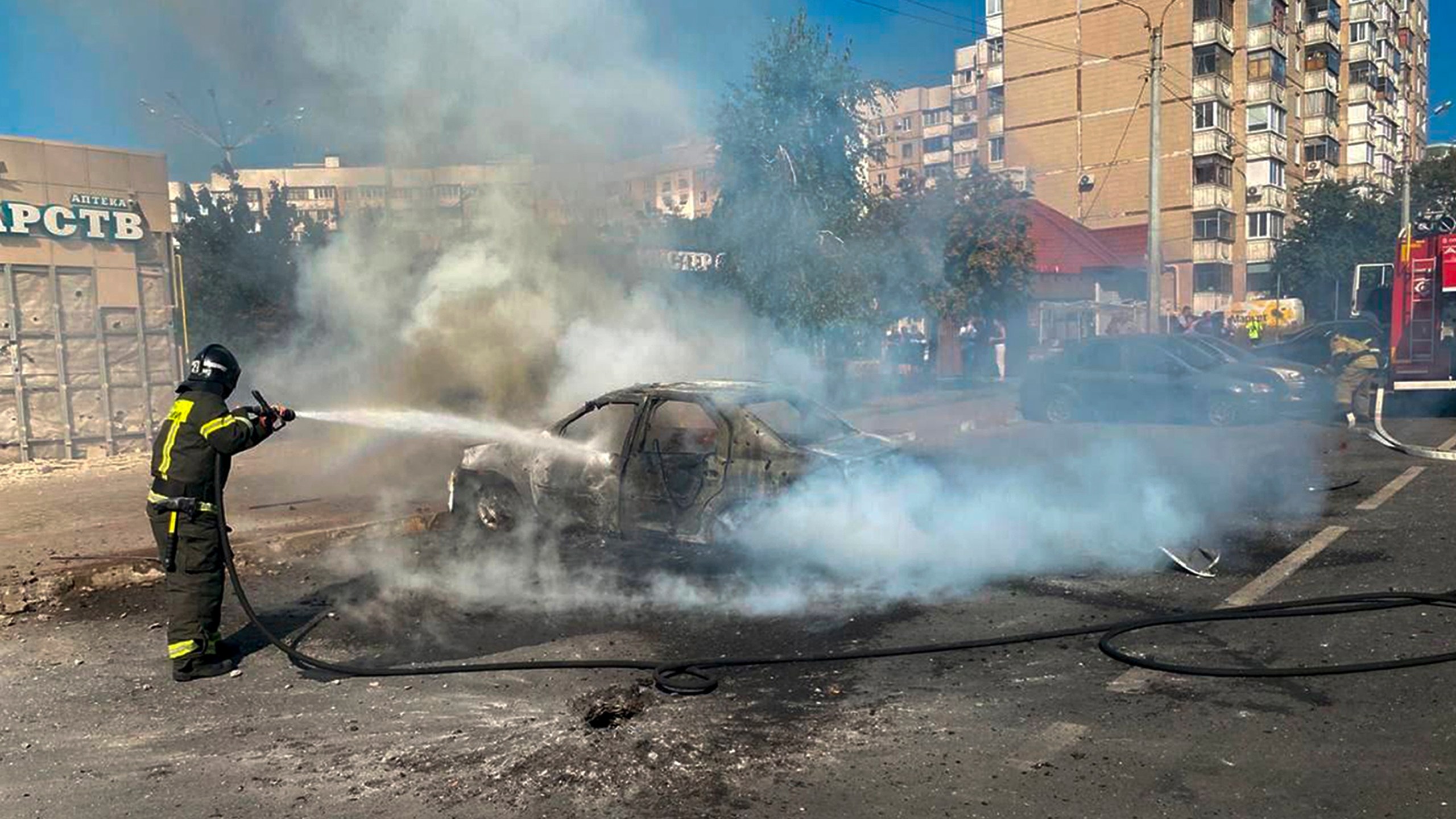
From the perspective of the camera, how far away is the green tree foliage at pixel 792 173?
1326 cm

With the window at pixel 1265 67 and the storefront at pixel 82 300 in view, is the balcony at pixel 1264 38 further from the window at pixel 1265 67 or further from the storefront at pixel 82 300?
the storefront at pixel 82 300

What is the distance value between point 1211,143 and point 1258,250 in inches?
249

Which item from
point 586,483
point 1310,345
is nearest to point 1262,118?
point 1310,345

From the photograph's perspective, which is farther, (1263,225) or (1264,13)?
(1263,225)

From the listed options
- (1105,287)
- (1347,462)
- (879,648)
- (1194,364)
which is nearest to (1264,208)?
(1105,287)

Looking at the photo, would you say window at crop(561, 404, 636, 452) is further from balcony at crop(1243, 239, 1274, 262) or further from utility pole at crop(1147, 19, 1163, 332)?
balcony at crop(1243, 239, 1274, 262)

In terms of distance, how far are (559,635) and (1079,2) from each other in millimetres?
47976

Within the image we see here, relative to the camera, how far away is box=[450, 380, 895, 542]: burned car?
21.9 ft

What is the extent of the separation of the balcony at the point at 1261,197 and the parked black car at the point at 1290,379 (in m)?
34.5

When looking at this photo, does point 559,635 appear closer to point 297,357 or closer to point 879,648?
point 879,648

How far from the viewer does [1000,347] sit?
2408 centimetres

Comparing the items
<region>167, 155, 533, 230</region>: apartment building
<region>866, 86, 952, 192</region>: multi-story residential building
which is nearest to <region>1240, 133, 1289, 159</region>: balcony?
<region>866, 86, 952, 192</region>: multi-story residential building

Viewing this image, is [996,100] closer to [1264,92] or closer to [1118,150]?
[1118,150]

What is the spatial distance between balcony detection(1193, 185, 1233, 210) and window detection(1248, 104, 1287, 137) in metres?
4.08
